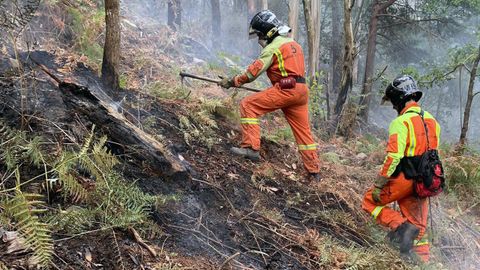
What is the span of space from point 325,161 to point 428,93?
25234 mm

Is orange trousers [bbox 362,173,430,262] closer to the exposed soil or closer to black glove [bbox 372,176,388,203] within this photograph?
black glove [bbox 372,176,388,203]

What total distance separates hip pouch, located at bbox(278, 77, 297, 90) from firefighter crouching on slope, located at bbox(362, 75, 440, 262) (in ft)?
4.26

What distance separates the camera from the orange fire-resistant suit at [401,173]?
13.8 ft

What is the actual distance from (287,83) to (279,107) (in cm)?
35

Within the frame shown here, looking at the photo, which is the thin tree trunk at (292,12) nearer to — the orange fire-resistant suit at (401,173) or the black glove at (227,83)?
the black glove at (227,83)

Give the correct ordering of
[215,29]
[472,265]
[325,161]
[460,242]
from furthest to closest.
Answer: [215,29] → [325,161] → [460,242] → [472,265]

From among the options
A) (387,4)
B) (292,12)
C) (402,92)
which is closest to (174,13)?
(292,12)

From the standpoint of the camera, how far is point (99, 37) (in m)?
7.54

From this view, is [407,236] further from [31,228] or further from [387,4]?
[387,4]

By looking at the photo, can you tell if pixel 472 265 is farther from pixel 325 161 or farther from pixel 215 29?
pixel 215 29

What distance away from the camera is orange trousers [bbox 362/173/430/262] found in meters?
4.32

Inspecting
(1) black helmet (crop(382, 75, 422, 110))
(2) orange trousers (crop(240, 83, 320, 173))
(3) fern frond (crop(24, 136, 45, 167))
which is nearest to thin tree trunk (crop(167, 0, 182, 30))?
(2) orange trousers (crop(240, 83, 320, 173))

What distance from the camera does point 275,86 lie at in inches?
220

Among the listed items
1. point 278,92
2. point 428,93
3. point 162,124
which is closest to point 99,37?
point 162,124
